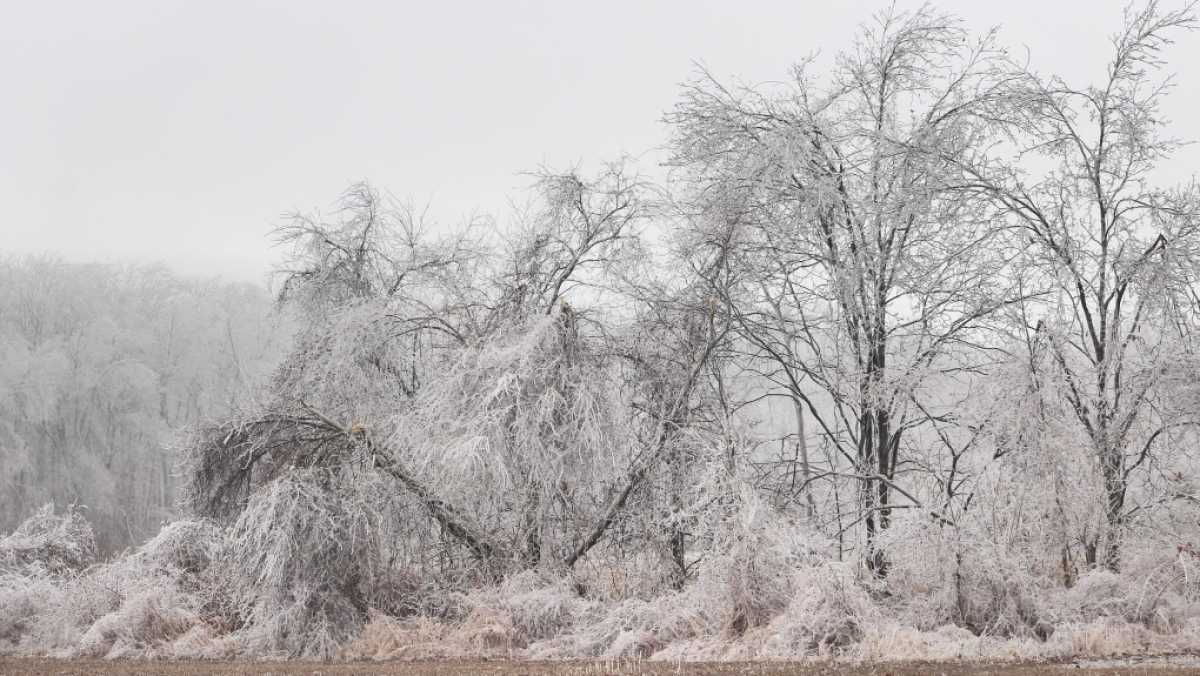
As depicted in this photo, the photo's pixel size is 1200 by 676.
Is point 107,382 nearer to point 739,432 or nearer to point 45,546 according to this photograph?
point 45,546

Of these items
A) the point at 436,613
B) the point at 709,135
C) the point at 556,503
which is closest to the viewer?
the point at 436,613

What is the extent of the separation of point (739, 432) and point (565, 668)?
491 centimetres

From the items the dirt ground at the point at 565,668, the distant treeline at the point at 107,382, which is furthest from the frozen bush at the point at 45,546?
the distant treeline at the point at 107,382

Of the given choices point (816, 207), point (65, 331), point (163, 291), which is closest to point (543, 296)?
point (816, 207)

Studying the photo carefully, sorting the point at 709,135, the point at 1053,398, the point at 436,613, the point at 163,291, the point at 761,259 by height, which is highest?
the point at 163,291

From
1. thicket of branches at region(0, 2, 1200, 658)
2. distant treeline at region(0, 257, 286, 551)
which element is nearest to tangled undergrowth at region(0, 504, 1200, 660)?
thicket of branches at region(0, 2, 1200, 658)

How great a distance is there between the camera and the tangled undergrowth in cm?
1007

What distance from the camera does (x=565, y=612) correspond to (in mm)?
11812

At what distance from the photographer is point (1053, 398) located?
1182 centimetres

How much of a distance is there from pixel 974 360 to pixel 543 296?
668 centimetres

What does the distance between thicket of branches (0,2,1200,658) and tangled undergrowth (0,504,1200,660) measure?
0.05 meters

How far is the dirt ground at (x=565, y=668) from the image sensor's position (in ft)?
27.7

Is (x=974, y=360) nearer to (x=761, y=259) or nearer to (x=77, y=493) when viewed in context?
(x=761, y=259)

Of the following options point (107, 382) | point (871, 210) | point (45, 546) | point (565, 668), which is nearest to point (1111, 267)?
point (871, 210)
